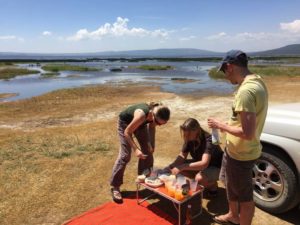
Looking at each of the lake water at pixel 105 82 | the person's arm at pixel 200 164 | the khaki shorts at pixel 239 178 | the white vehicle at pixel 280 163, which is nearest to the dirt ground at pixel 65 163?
the white vehicle at pixel 280 163

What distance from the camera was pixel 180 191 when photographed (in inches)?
163

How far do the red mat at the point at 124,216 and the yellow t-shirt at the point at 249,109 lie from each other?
1582 mm

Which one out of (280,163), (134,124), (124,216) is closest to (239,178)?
(280,163)

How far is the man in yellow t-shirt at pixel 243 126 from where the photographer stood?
9.89 feet

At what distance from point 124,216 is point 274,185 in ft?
6.85

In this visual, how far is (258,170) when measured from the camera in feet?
14.3

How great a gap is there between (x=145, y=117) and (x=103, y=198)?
5.30 ft

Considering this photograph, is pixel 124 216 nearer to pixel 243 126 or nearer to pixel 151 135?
pixel 151 135

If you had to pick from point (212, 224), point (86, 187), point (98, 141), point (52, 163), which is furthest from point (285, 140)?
point (98, 141)

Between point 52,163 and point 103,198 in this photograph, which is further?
point 52,163

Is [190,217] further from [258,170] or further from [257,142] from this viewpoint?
[257,142]

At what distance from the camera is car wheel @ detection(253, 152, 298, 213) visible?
13.0 feet

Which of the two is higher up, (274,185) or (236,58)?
(236,58)

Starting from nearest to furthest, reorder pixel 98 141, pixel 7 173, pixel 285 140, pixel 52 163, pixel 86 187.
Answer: pixel 285 140
pixel 86 187
pixel 7 173
pixel 52 163
pixel 98 141
